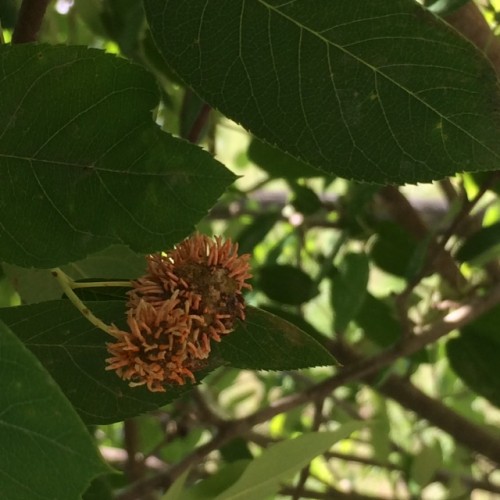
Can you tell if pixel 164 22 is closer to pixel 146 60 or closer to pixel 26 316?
pixel 26 316

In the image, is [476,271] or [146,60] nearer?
[146,60]

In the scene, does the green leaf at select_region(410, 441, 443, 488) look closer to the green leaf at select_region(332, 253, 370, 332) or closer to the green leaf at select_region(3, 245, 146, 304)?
the green leaf at select_region(332, 253, 370, 332)

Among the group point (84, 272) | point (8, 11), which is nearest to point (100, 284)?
point (84, 272)

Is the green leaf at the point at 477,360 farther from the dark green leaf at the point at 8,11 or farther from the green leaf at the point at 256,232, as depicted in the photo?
the dark green leaf at the point at 8,11

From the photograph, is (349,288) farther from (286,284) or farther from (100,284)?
(100,284)

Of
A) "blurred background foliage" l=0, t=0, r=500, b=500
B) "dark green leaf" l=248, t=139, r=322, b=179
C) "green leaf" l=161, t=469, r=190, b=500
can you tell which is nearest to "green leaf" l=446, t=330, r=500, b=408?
"blurred background foliage" l=0, t=0, r=500, b=500

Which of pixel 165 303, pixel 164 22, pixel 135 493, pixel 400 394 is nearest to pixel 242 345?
pixel 165 303

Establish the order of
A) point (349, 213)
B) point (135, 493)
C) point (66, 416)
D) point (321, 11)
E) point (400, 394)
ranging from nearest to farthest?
point (66, 416) → point (321, 11) → point (135, 493) → point (349, 213) → point (400, 394)
